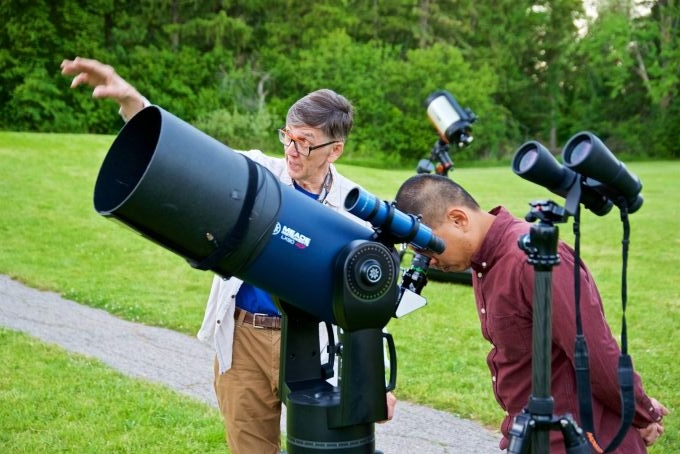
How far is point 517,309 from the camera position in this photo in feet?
9.55

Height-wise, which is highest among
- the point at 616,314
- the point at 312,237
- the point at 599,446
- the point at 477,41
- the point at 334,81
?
the point at 312,237

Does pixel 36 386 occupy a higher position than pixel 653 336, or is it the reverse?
pixel 653 336

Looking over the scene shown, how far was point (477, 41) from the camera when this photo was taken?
59.1 meters

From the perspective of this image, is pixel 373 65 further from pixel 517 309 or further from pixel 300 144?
pixel 517 309

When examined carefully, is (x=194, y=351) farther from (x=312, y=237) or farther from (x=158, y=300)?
(x=312, y=237)

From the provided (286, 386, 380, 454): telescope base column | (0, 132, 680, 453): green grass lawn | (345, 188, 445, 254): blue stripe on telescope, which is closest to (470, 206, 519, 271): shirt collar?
(345, 188, 445, 254): blue stripe on telescope

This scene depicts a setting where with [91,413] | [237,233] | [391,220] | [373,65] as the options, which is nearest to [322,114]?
[391,220]

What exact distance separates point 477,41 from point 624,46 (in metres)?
10.1

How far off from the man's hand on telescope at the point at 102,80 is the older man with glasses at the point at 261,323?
782mm

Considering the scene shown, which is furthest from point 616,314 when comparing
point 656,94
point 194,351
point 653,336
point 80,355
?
point 656,94

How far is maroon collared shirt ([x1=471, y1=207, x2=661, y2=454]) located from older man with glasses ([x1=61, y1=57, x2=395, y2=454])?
881mm

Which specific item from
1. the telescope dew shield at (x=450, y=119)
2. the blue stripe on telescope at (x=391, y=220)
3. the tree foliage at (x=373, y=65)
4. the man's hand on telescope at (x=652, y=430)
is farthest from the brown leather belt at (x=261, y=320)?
the tree foliage at (x=373, y=65)

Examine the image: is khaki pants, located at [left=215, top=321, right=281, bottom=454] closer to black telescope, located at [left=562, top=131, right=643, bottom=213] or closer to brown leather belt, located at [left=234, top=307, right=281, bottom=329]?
brown leather belt, located at [left=234, top=307, right=281, bottom=329]

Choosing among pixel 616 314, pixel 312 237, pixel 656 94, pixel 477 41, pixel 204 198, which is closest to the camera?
pixel 204 198
